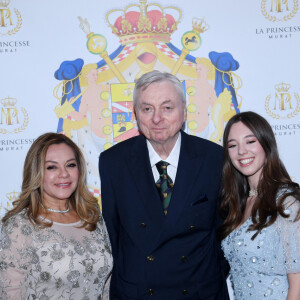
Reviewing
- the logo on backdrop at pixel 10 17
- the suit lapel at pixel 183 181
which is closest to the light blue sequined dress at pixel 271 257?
the suit lapel at pixel 183 181

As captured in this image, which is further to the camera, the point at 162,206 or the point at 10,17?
the point at 10,17

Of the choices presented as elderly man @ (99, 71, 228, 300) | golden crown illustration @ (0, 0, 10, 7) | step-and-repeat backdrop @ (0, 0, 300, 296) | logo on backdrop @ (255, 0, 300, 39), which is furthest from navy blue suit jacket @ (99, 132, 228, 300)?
golden crown illustration @ (0, 0, 10, 7)

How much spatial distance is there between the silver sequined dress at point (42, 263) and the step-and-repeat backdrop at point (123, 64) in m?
0.78

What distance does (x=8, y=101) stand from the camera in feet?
8.68

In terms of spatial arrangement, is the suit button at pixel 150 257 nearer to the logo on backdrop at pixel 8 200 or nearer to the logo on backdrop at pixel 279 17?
the logo on backdrop at pixel 8 200

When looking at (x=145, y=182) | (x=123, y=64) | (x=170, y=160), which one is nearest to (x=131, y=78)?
(x=123, y=64)

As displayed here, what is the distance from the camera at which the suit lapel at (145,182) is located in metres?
2.05

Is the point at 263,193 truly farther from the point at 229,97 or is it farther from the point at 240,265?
the point at 229,97

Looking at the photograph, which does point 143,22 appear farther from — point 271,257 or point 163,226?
point 271,257

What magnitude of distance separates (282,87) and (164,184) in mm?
1188

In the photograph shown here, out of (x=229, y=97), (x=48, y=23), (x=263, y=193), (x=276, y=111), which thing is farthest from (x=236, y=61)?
(x=48, y=23)

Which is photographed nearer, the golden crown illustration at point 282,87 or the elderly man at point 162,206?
the elderly man at point 162,206

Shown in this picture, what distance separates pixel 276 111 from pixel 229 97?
34 centimetres

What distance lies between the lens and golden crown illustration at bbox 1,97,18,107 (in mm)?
2645
